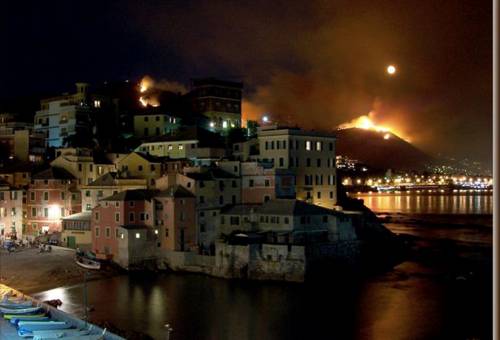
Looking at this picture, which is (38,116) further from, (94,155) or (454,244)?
(454,244)

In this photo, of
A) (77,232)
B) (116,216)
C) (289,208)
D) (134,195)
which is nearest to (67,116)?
(77,232)

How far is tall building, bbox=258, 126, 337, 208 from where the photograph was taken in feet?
118

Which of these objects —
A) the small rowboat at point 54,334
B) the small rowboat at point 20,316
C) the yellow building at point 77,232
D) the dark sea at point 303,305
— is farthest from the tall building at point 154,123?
the small rowboat at point 54,334

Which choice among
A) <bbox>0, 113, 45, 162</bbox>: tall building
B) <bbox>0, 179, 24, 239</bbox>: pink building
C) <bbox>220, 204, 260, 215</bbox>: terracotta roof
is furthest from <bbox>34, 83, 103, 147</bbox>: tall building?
<bbox>220, 204, 260, 215</bbox>: terracotta roof

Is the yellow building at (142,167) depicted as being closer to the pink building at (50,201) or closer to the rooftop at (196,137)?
the rooftop at (196,137)

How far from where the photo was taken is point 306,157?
36875mm

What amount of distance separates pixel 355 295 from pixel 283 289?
3296mm

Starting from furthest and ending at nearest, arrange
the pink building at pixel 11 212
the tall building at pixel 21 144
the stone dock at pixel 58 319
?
the tall building at pixel 21 144 → the pink building at pixel 11 212 → the stone dock at pixel 58 319

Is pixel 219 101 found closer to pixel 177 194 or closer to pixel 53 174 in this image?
pixel 53 174

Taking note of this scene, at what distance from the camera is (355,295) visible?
26078 millimetres

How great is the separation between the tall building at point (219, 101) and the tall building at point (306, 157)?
15.9 m

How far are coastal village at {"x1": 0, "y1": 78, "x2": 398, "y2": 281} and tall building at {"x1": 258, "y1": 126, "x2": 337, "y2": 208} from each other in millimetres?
71

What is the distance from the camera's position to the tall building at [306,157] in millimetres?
36000

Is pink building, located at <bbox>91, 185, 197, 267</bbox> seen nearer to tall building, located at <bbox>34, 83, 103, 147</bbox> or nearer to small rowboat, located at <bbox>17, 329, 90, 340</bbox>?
small rowboat, located at <bbox>17, 329, 90, 340</bbox>
